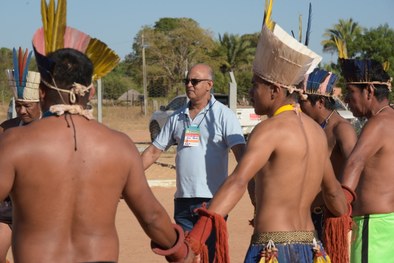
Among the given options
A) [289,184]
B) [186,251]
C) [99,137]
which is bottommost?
[186,251]

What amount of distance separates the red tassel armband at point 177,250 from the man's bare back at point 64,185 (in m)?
0.41

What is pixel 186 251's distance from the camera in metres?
3.96

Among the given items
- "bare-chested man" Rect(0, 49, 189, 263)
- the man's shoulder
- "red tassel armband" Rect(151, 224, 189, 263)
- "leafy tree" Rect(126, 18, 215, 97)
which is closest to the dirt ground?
the man's shoulder

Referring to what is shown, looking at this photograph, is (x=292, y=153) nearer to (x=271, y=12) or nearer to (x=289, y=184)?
(x=289, y=184)

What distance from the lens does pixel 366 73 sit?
5.92 meters

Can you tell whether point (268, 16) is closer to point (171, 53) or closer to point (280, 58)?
point (280, 58)

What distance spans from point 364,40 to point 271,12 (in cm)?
3445

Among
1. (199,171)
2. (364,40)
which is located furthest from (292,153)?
(364,40)

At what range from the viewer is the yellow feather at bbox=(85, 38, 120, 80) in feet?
12.3

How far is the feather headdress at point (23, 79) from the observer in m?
5.12

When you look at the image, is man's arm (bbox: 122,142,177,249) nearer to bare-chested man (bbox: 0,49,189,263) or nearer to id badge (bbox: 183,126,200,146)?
bare-chested man (bbox: 0,49,189,263)

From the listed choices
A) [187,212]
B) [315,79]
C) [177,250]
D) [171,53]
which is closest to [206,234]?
[177,250]

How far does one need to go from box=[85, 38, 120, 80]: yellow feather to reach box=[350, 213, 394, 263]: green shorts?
2.57 meters

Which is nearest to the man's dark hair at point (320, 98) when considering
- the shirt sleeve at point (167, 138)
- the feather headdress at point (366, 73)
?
the feather headdress at point (366, 73)
